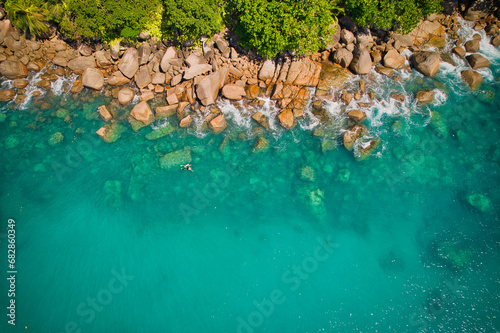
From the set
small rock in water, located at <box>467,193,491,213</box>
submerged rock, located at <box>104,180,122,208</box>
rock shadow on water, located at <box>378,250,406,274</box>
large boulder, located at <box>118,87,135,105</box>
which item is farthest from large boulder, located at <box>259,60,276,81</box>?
small rock in water, located at <box>467,193,491,213</box>

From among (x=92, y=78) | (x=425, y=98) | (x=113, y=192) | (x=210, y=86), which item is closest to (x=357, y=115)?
(x=425, y=98)

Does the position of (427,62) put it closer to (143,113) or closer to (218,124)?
(218,124)

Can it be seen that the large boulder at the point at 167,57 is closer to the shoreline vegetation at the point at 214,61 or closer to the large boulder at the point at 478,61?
the shoreline vegetation at the point at 214,61

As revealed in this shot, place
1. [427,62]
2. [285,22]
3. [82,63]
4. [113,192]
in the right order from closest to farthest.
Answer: [285,22], [113,192], [427,62], [82,63]

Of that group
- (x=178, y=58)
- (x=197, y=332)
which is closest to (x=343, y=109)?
(x=178, y=58)

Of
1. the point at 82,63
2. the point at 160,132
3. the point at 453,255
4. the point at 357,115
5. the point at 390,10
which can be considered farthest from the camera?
the point at 82,63

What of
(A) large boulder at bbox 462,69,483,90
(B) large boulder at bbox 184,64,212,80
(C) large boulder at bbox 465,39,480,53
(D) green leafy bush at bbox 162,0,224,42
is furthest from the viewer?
(C) large boulder at bbox 465,39,480,53

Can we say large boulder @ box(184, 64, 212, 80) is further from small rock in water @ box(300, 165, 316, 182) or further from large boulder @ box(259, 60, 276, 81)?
small rock in water @ box(300, 165, 316, 182)
